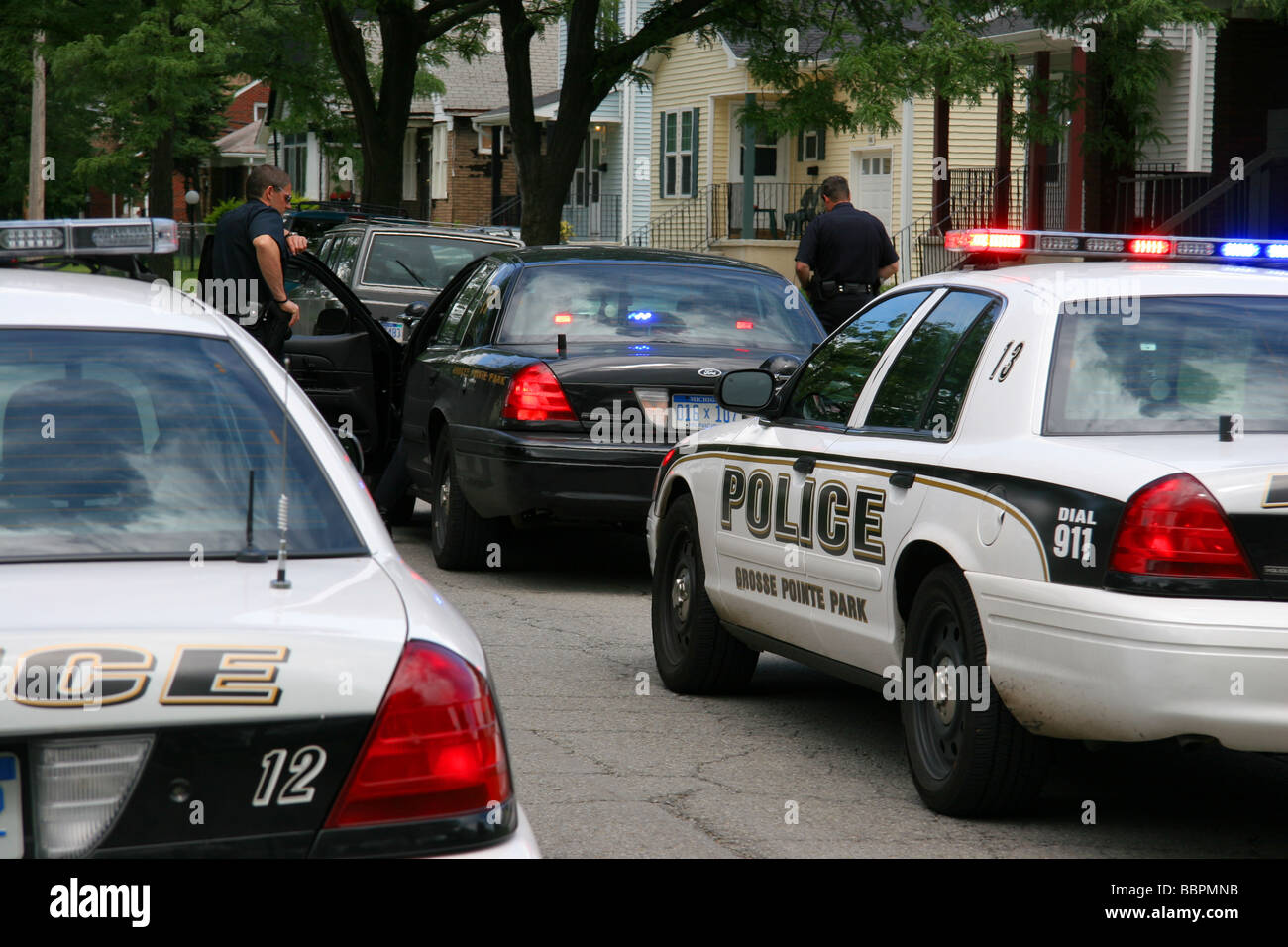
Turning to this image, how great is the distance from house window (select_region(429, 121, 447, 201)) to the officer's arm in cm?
4351

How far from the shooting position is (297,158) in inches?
2603

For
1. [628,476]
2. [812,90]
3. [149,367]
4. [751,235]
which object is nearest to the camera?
[149,367]

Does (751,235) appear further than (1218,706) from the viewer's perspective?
Yes

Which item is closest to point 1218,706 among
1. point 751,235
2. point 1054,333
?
point 1054,333

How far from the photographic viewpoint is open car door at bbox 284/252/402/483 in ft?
33.0

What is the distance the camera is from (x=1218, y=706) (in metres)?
4.38

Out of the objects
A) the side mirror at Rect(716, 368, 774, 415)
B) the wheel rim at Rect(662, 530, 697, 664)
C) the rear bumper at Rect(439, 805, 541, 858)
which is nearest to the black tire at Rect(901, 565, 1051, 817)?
the side mirror at Rect(716, 368, 774, 415)

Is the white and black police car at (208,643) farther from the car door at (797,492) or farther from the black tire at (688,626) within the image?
the black tire at (688,626)

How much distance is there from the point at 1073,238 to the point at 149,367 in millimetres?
3504

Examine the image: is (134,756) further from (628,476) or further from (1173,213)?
(1173,213)

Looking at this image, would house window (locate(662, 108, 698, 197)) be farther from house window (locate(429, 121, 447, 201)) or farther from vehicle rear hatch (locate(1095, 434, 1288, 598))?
vehicle rear hatch (locate(1095, 434, 1288, 598))

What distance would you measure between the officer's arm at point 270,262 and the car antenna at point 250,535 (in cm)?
731
